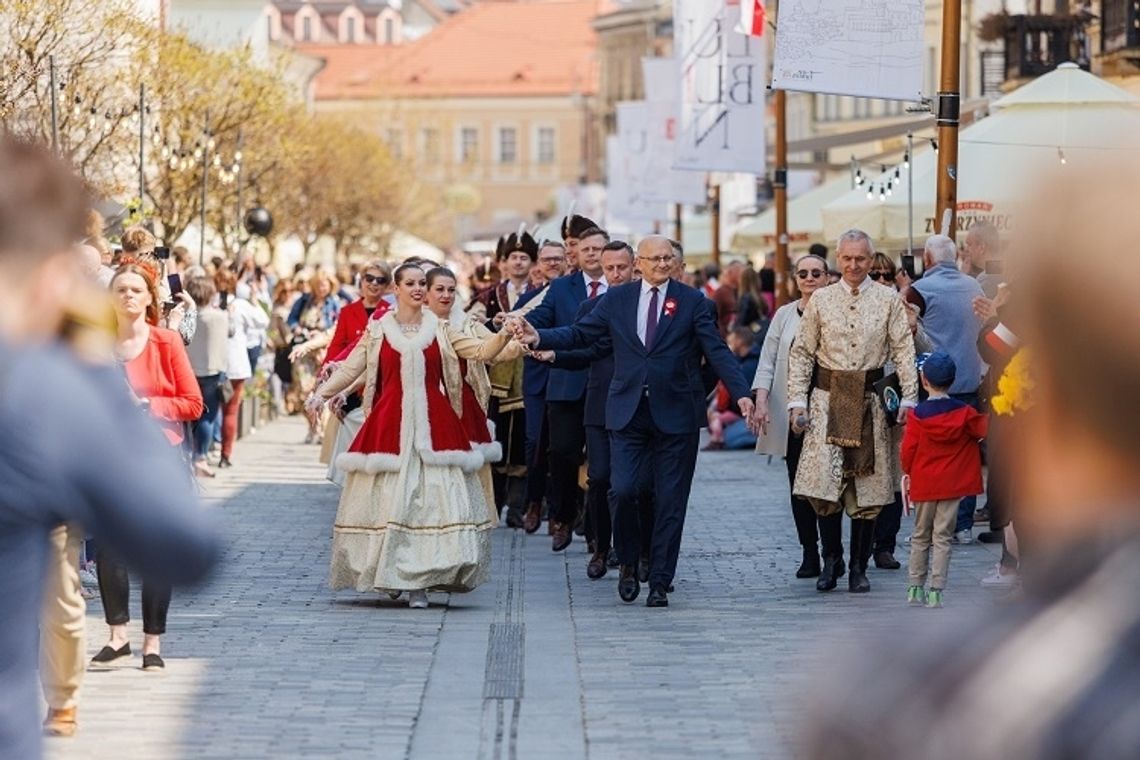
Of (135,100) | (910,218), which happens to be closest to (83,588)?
(910,218)

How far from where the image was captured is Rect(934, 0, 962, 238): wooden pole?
1694cm

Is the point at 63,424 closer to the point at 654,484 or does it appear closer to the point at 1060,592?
the point at 1060,592

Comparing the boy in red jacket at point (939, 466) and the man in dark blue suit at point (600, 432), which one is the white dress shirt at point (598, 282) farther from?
the boy in red jacket at point (939, 466)

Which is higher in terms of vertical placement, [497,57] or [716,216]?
[497,57]

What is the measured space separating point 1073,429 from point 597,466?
36.7 feet

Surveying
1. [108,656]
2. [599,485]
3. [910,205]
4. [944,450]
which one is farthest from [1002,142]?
[108,656]

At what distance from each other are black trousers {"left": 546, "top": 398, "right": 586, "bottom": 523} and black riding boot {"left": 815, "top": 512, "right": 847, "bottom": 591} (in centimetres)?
274

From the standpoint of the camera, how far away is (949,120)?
668 inches

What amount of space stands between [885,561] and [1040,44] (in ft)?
76.4

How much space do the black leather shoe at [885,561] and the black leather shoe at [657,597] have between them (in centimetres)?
225

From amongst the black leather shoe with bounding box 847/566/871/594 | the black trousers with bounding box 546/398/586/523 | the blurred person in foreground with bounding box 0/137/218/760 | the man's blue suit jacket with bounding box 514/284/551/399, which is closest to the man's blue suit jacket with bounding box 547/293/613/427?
the black leather shoe with bounding box 847/566/871/594

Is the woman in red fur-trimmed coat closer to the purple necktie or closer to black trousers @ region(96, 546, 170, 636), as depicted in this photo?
the purple necktie

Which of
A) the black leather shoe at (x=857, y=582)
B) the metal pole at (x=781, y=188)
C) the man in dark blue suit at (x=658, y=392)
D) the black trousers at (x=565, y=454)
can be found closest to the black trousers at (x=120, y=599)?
the man in dark blue suit at (x=658, y=392)

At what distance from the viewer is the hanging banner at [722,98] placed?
26312 mm
